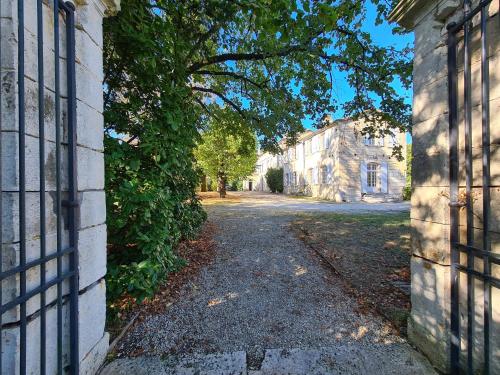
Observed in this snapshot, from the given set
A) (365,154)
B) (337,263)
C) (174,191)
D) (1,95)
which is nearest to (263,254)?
(337,263)

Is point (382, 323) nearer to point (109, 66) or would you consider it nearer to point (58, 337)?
point (58, 337)

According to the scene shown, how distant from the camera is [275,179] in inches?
1302

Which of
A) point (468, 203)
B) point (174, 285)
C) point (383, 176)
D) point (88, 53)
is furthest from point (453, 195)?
point (383, 176)

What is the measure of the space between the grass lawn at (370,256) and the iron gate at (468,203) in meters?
0.80

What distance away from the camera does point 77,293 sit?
1861 millimetres

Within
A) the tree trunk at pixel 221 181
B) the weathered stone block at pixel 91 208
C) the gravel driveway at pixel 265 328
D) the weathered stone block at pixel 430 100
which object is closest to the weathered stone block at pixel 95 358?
the gravel driveway at pixel 265 328

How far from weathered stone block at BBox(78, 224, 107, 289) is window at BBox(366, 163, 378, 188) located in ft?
65.1

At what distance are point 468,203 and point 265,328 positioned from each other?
2281 mm

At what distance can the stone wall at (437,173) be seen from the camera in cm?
185

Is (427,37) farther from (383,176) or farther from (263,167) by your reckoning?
(263,167)

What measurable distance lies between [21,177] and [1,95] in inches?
18.6

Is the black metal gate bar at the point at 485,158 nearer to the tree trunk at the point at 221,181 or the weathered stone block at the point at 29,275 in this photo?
the weathered stone block at the point at 29,275

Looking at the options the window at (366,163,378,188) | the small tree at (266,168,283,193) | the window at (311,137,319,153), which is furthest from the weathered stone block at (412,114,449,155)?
the small tree at (266,168,283,193)

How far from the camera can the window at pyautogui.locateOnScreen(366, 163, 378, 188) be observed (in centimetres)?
1920
